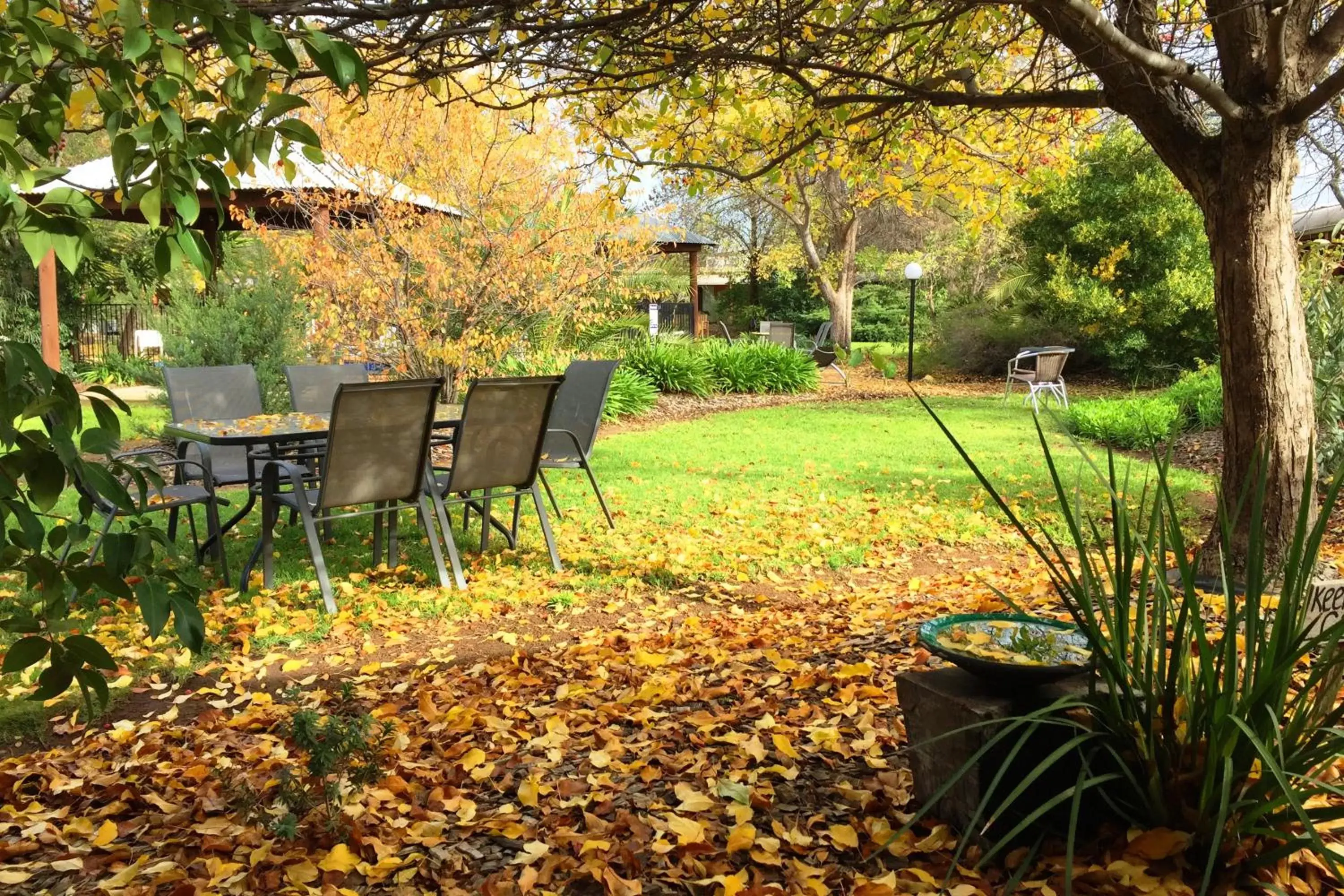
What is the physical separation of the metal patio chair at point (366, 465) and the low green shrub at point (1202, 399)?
7.88 metres

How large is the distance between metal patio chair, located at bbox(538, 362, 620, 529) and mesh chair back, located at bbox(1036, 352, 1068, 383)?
7.45 m

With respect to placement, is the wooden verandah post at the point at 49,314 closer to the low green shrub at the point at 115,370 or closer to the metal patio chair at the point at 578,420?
the low green shrub at the point at 115,370

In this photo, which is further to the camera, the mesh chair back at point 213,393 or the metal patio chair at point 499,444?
the mesh chair back at point 213,393

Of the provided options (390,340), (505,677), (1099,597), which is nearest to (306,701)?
(505,677)

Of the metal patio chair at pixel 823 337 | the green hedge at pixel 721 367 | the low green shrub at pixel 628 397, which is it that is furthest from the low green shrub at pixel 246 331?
the metal patio chair at pixel 823 337

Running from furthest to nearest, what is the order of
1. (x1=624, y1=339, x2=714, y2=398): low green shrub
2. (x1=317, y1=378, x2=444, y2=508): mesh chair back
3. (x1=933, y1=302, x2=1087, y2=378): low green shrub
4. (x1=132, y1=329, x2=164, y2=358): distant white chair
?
(x1=132, y1=329, x2=164, y2=358): distant white chair, (x1=933, y1=302, x2=1087, y2=378): low green shrub, (x1=624, y1=339, x2=714, y2=398): low green shrub, (x1=317, y1=378, x2=444, y2=508): mesh chair back

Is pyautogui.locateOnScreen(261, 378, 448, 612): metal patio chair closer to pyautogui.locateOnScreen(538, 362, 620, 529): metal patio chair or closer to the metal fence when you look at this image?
pyautogui.locateOnScreen(538, 362, 620, 529): metal patio chair

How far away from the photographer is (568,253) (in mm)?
10406

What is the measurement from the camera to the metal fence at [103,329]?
1703 cm

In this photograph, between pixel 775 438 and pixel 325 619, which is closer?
pixel 325 619

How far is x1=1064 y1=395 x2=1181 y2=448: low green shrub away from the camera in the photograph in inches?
383

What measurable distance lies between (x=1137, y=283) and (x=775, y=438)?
8950mm

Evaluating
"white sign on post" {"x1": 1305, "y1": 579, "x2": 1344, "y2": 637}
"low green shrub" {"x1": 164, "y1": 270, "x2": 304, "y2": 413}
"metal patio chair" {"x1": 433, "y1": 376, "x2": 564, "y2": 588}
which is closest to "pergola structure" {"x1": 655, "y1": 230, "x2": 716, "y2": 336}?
"low green shrub" {"x1": 164, "y1": 270, "x2": 304, "y2": 413}

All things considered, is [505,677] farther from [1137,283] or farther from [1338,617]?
[1137,283]
